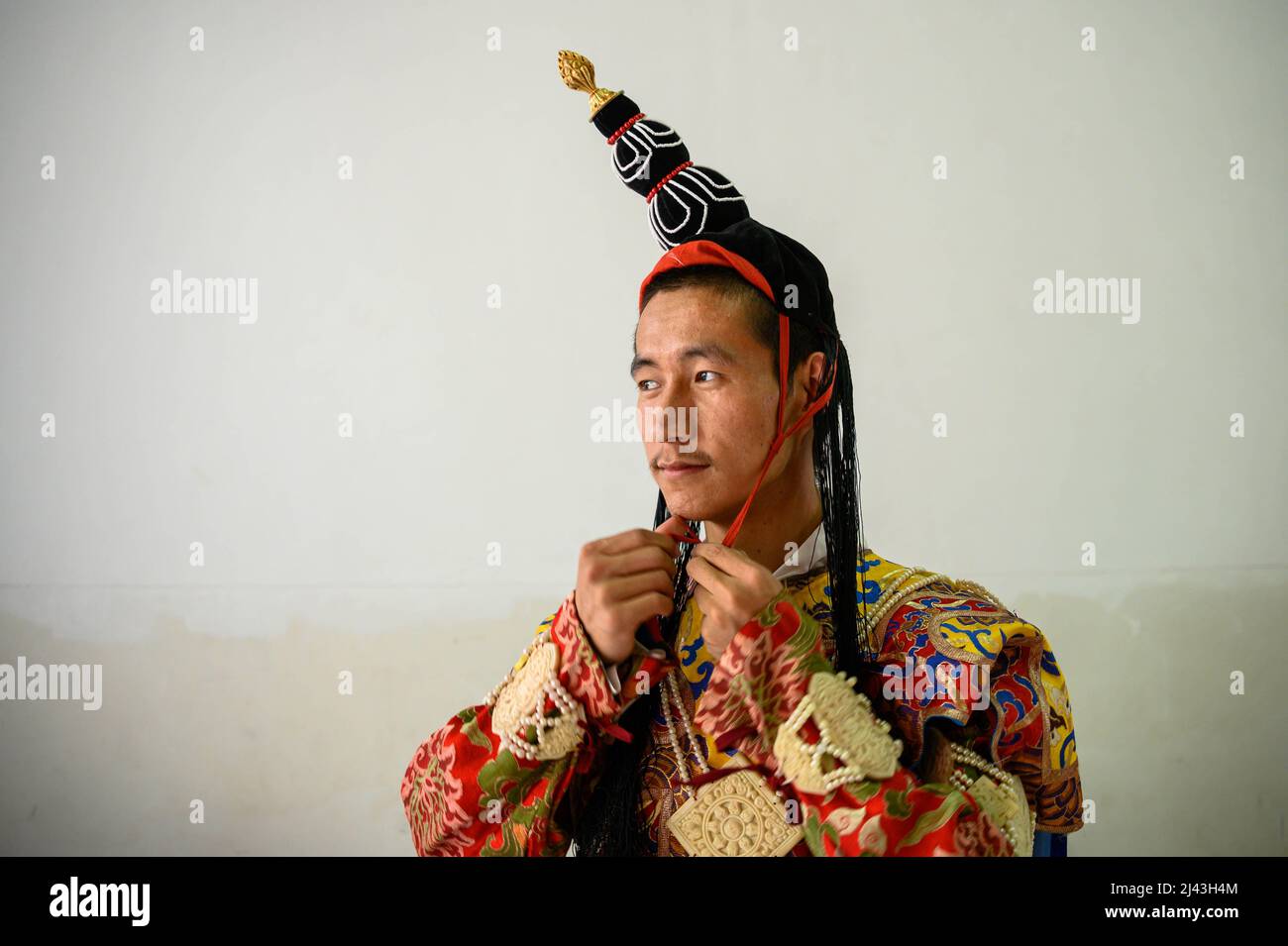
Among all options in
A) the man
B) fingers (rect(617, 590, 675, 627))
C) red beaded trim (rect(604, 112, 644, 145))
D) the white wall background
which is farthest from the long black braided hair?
the white wall background

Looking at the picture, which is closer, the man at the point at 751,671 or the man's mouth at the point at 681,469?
the man at the point at 751,671

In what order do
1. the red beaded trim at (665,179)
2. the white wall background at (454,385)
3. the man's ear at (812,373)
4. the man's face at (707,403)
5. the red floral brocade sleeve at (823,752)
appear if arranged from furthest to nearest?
1. the white wall background at (454,385)
2. the red beaded trim at (665,179)
3. the man's ear at (812,373)
4. the man's face at (707,403)
5. the red floral brocade sleeve at (823,752)

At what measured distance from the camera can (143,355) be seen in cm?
328

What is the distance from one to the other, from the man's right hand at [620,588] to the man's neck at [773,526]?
17cm

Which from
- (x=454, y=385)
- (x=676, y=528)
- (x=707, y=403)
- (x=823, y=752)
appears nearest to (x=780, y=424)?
(x=707, y=403)

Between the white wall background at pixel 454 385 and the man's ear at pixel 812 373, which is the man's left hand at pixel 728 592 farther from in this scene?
the white wall background at pixel 454 385

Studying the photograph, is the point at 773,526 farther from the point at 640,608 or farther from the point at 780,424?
the point at 640,608

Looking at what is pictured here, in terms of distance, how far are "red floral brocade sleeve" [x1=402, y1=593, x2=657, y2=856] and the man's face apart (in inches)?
9.5

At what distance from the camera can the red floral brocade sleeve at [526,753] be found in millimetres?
1290

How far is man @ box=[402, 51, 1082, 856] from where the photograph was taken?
3.91 ft

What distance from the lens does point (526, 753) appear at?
1.32 metres

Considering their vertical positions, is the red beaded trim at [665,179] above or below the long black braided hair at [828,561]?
above

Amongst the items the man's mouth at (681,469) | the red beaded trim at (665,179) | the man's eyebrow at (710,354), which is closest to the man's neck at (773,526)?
the man's mouth at (681,469)
